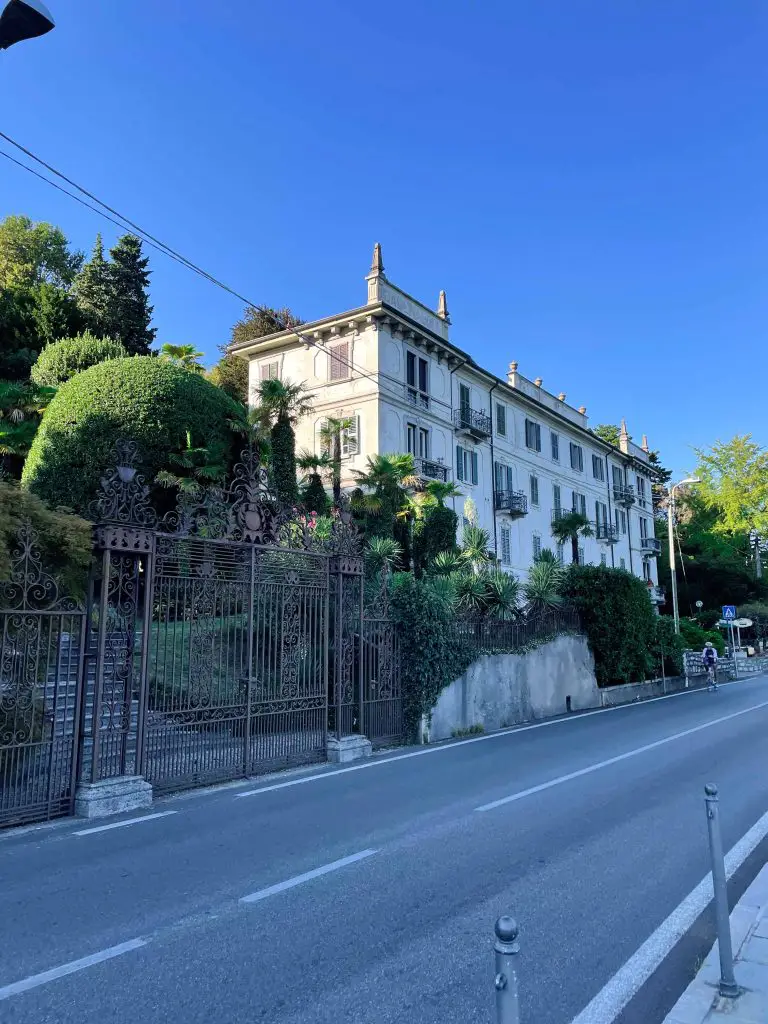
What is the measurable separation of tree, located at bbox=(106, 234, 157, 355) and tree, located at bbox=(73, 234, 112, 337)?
190 millimetres

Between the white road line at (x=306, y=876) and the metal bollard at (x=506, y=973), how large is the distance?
336 cm

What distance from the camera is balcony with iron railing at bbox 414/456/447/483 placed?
101 feet

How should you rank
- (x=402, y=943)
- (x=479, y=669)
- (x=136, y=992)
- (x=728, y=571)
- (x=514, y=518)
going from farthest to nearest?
(x=728, y=571)
(x=514, y=518)
(x=479, y=669)
(x=402, y=943)
(x=136, y=992)

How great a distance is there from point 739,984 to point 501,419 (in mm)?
35451

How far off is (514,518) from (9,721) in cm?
3224

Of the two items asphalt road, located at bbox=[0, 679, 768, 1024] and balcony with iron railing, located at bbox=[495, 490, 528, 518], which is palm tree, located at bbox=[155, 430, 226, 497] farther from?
balcony with iron railing, located at bbox=[495, 490, 528, 518]

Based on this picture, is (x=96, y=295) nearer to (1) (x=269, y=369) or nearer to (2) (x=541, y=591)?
(1) (x=269, y=369)

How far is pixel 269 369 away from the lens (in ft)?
112

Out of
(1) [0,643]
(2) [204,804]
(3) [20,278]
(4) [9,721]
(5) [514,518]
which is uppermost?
(3) [20,278]

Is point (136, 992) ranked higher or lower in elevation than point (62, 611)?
lower

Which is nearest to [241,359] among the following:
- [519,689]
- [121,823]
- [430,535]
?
[430,535]

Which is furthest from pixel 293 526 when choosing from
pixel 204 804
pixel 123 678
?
pixel 204 804

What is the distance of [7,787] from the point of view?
751 cm

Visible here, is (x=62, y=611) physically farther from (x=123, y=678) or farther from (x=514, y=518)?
(x=514, y=518)
